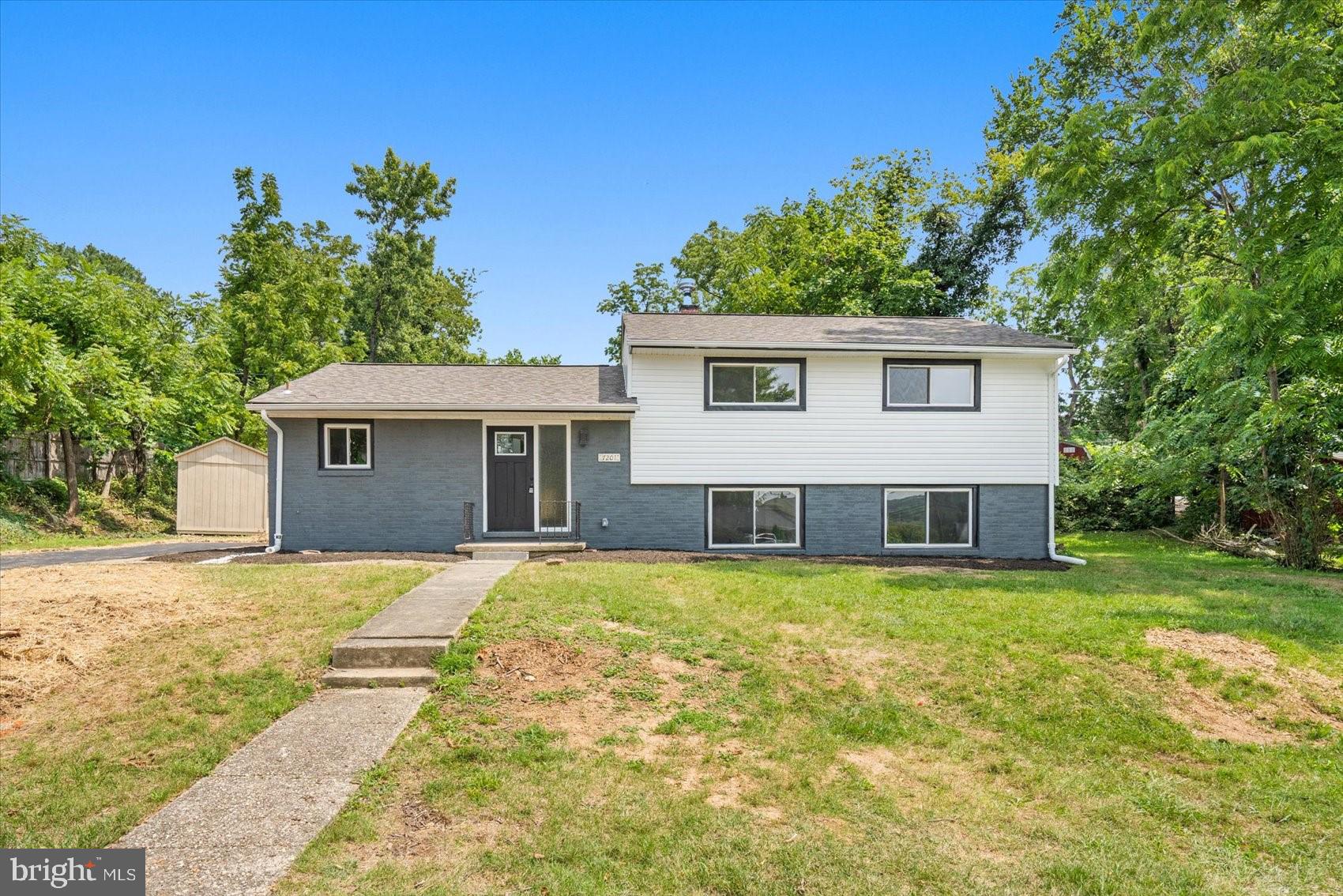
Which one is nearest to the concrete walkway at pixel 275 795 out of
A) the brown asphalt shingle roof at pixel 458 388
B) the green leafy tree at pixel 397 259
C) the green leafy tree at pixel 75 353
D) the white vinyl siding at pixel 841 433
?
the brown asphalt shingle roof at pixel 458 388

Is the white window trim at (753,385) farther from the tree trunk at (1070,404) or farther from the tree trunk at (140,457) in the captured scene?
the tree trunk at (1070,404)

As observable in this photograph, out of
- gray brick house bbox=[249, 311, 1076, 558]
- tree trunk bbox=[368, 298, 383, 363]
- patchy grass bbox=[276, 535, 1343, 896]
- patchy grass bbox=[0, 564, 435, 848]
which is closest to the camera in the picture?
patchy grass bbox=[276, 535, 1343, 896]

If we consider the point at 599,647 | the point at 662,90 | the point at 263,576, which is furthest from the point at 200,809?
the point at 662,90

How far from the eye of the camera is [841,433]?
46.3ft

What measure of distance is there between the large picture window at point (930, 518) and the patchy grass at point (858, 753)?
5.54m

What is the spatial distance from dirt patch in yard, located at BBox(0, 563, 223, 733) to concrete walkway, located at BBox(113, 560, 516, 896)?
2.45 m

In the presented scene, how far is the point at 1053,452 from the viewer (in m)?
14.4

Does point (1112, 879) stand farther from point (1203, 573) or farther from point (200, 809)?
point (1203, 573)

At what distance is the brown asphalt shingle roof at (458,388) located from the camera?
13156 mm

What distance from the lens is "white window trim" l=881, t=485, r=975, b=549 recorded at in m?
14.3

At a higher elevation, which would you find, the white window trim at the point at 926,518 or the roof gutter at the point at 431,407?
the roof gutter at the point at 431,407

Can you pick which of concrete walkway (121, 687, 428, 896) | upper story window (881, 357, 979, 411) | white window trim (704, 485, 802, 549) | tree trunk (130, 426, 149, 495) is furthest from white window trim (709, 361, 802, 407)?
tree trunk (130, 426, 149, 495)

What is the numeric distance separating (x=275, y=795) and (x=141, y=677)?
3.05 metres

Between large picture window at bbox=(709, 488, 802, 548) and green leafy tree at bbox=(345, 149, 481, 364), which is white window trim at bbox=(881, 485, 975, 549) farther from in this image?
green leafy tree at bbox=(345, 149, 481, 364)
